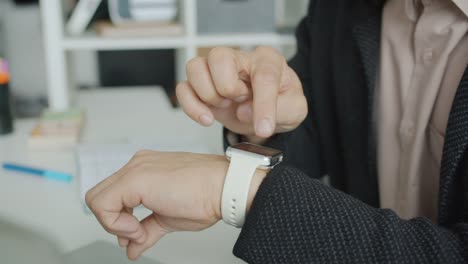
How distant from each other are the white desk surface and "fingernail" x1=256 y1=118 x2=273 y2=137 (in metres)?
0.15

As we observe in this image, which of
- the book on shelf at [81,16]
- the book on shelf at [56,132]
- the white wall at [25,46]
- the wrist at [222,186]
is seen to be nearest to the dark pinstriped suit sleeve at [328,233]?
the wrist at [222,186]

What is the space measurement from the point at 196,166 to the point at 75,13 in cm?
75

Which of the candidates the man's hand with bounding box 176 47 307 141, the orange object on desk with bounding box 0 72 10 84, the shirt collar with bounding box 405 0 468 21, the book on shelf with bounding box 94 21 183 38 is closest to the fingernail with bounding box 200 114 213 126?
the man's hand with bounding box 176 47 307 141

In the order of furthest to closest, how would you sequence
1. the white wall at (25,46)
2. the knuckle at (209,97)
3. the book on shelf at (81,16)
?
1. the white wall at (25,46)
2. the book on shelf at (81,16)
3. the knuckle at (209,97)

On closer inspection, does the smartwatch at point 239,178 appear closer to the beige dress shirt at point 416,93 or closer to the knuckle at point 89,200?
the knuckle at point 89,200

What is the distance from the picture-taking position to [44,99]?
1325 mm

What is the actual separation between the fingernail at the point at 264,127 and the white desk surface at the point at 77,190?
15 cm

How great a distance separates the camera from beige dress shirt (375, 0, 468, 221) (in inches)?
29.2

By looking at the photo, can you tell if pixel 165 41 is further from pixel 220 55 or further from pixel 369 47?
pixel 220 55

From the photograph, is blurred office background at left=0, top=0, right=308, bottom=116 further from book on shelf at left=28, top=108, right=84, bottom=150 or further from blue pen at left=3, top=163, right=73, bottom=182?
blue pen at left=3, top=163, right=73, bottom=182

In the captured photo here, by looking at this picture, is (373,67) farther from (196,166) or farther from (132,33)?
(132,33)

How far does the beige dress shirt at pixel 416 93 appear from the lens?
74cm

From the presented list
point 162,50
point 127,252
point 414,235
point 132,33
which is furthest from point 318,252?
point 162,50

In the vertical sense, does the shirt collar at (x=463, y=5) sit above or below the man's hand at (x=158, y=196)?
above
